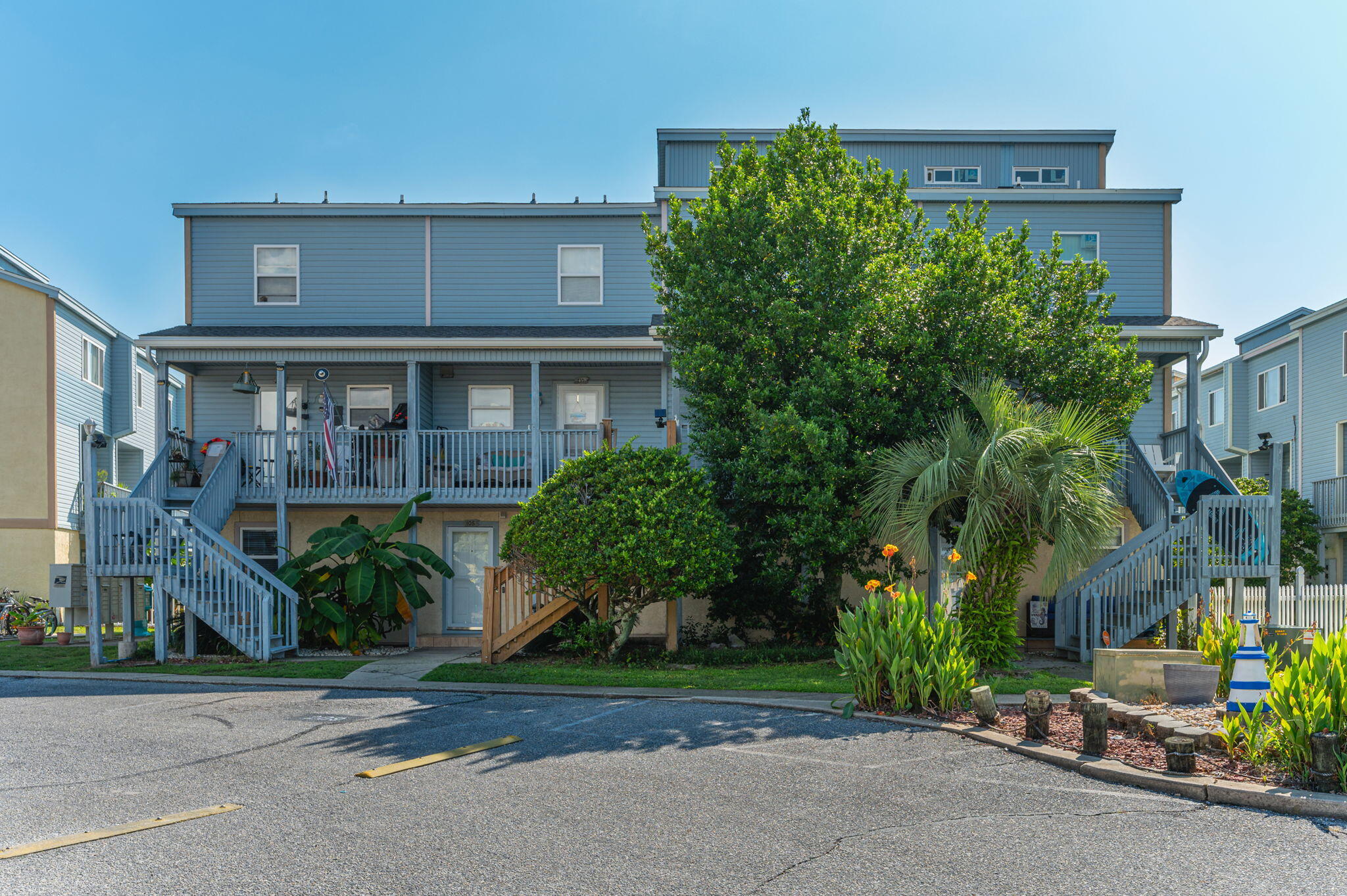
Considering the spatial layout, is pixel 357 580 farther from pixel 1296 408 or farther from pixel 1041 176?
pixel 1296 408

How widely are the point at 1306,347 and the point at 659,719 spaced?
2716 cm

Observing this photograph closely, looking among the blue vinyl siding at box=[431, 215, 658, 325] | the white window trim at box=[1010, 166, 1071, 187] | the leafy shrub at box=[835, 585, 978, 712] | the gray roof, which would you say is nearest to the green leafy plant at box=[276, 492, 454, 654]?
the gray roof

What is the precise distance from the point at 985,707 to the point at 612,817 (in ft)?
13.2

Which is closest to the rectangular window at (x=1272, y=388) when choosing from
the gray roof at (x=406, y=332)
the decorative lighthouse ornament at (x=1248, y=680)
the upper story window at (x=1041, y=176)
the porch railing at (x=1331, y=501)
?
the porch railing at (x=1331, y=501)

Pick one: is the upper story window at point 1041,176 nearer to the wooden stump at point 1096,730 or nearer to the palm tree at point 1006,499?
the palm tree at point 1006,499

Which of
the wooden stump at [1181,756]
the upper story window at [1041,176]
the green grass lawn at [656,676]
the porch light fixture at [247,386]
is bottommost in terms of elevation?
the green grass lawn at [656,676]

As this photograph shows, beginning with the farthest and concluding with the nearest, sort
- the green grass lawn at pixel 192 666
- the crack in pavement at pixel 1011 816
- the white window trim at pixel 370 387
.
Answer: the white window trim at pixel 370 387, the green grass lawn at pixel 192 666, the crack in pavement at pixel 1011 816

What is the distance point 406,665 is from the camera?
46.8 ft

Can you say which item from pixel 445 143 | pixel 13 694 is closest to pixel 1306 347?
pixel 445 143

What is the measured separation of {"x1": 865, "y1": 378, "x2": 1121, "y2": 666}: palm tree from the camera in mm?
12133

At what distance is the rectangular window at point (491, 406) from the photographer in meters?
19.7

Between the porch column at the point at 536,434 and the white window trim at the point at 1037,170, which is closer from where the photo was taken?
the porch column at the point at 536,434

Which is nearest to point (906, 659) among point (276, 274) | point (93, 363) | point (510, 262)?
point (510, 262)

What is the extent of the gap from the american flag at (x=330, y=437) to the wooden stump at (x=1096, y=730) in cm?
1287
